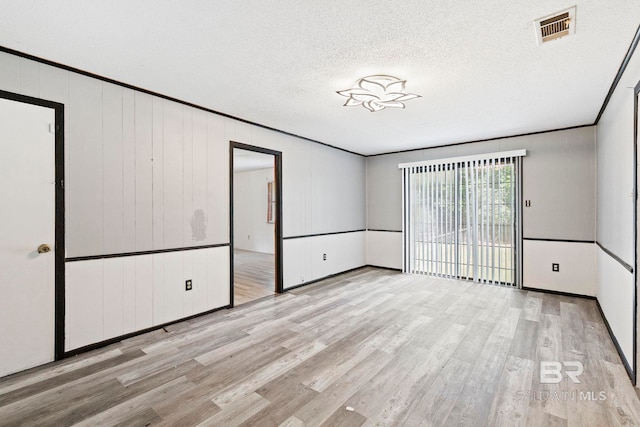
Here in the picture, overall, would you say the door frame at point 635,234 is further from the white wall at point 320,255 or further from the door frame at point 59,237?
the door frame at point 59,237

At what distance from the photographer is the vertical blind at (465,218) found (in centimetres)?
494

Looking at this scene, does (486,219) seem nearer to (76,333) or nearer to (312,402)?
(312,402)

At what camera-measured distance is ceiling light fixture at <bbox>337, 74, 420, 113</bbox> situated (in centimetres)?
286

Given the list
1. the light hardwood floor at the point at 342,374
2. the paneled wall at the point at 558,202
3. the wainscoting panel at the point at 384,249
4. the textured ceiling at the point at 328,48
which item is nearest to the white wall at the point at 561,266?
the paneled wall at the point at 558,202

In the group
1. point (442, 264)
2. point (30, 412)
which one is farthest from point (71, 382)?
point (442, 264)

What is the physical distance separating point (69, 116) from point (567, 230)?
632 cm

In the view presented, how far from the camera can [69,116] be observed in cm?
266

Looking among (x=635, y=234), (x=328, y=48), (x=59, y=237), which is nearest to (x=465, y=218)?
(x=635, y=234)

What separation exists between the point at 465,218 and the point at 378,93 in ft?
10.5

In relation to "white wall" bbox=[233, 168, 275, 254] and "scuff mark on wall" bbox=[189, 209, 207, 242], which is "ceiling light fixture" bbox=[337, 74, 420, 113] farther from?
"white wall" bbox=[233, 168, 275, 254]

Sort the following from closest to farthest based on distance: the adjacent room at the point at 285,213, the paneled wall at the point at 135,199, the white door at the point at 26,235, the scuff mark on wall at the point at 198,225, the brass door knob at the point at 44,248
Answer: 1. the adjacent room at the point at 285,213
2. the white door at the point at 26,235
3. the brass door knob at the point at 44,248
4. the paneled wall at the point at 135,199
5. the scuff mark on wall at the point at 198,225

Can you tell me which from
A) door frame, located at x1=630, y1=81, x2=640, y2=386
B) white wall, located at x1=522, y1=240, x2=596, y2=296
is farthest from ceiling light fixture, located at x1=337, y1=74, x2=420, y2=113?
white wall, located at x1=522, y1=240, x2=596, y2=296

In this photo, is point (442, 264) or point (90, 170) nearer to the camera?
point (90, 170)

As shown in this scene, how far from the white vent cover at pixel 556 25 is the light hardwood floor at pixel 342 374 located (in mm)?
2517
